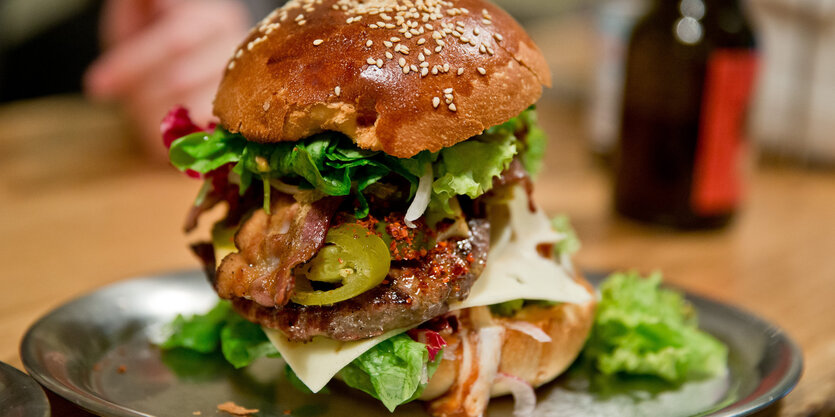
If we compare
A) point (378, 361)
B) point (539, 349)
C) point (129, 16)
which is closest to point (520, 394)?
point (539, 349)

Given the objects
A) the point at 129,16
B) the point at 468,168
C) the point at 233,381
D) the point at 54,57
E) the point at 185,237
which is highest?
the point at 468,168

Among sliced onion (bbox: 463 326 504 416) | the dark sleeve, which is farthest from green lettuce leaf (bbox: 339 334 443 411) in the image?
the dark sleeve

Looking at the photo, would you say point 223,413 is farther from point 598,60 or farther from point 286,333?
point 598,60

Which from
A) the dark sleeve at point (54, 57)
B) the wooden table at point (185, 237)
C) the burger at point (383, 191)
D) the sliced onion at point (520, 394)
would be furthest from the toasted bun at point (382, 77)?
the dark sleeve at point (54, 57)

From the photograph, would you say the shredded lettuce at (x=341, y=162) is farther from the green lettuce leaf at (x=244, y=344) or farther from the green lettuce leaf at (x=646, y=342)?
the green lettuce leaf at (x=646, y=342)

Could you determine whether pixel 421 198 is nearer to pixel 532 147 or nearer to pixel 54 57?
pixel 532 147

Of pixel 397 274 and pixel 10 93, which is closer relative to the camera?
pixel 397 274

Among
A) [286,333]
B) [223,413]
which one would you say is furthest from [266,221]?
[223,413]
